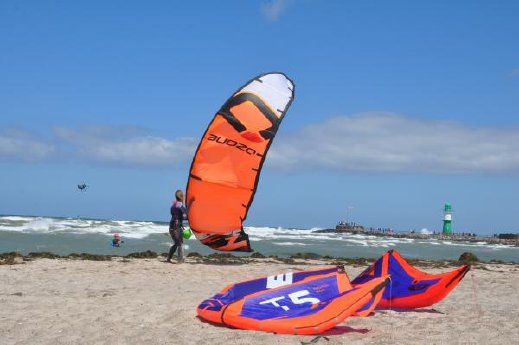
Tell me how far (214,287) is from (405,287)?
3028 millimetres

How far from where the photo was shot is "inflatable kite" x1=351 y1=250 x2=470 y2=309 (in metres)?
6.64

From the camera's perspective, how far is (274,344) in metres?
4.93

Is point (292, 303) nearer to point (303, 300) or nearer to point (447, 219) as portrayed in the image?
point (303, 300)

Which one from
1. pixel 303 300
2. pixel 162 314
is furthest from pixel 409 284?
pixel 162 314

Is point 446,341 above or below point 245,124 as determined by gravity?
below

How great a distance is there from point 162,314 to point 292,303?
1406 mm

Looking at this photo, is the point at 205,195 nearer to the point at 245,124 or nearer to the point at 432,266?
the point at 245,124

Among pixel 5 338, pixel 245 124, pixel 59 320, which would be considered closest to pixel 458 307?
pixel 245 124

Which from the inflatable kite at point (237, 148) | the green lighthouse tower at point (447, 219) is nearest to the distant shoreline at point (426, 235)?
the green lighthouse tower at point (447, 219)

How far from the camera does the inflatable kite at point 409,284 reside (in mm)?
6637

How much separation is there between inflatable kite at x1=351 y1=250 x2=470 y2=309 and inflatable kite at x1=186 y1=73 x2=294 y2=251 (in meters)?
2.90

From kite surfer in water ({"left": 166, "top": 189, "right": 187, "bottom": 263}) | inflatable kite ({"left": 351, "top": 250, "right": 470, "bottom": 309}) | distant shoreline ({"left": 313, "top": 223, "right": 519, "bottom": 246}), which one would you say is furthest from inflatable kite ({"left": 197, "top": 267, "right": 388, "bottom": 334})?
distant shoreline ({"left": 313, "top": 223, "right": 519, "bottom": 246})

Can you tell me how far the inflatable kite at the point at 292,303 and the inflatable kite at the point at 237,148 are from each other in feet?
10.3

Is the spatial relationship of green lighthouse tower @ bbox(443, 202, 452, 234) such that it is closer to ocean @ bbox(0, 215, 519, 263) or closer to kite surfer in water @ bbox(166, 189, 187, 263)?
ocean @ bbox(0, 215, 519, 263)
